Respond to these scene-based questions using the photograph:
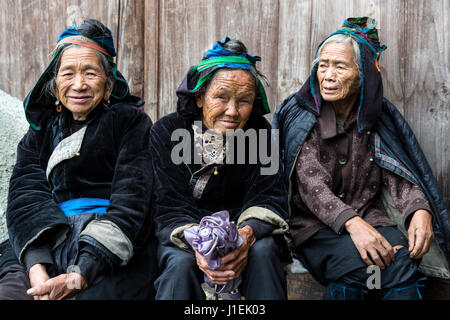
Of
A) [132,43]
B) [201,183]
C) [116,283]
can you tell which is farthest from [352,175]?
[132,43]

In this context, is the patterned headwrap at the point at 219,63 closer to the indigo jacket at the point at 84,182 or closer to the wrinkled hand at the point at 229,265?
the indigo jacket at the point at 84,182

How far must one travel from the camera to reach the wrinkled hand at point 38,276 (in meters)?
2.10

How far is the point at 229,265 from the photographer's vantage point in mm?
2135

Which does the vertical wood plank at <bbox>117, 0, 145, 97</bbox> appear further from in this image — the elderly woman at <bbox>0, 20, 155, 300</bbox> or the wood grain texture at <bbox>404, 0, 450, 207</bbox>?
the wood grain texture at <bbox>404, 0, 450, 207</bbox>

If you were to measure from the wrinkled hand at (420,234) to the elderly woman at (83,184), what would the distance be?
1.39m

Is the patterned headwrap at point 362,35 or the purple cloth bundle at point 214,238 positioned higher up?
the patterned headwrap at point 362,35

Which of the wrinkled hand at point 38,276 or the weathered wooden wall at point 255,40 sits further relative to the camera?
the weathered wooden wall at point 255,40

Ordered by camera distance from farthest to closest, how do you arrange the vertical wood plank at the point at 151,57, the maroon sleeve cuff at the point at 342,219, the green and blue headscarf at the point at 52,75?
the vertical wood plank at the point at 151,57 < the green and blue headscarf at the point at 52,75 < the maroon sleeve cuff at the point at 342,219

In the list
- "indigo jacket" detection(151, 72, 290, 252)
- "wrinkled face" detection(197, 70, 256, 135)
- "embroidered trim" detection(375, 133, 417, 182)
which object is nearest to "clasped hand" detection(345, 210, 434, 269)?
"embroidered trim" detection(375, 133, 417, 182)

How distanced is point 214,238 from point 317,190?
0.78 meters

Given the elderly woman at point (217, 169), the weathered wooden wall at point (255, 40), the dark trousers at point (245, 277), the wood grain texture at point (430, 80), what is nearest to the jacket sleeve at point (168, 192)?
the elderly woman at point (217, 169)

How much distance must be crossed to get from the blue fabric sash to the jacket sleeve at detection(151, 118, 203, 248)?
29 cm
